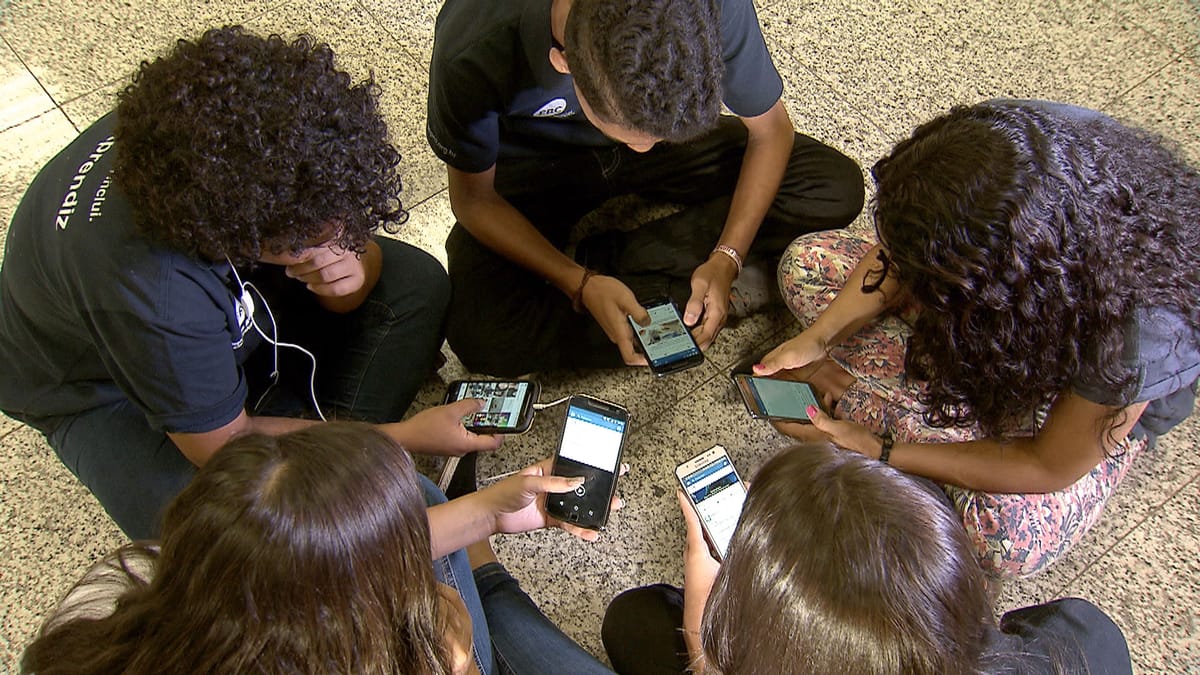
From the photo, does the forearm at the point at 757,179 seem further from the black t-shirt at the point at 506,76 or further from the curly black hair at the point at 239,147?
the curly black hair at the point at 239,147

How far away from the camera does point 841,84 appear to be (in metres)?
1.68

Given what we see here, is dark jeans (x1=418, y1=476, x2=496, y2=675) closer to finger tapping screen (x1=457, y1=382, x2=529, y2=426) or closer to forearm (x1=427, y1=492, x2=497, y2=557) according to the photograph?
forearm (x1=427, y1=492, x2=497, y2=557)

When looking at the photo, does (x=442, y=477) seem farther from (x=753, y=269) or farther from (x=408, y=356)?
(x=753, y=269)

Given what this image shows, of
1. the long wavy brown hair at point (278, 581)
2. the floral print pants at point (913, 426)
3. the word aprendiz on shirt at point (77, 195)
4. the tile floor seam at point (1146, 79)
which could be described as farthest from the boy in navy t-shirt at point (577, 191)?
the tile floor seam at point (1146, 79)

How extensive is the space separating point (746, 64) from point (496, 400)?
63 centimetres

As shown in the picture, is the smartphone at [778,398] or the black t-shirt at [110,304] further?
the smartphone at [778,398]

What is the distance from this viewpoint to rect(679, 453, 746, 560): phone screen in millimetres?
1178

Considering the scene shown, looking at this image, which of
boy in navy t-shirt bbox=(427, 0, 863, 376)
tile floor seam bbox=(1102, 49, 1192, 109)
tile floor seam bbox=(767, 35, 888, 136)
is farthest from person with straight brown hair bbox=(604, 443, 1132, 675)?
tile floor seam bbox=(1102, 49, 1192, 109)

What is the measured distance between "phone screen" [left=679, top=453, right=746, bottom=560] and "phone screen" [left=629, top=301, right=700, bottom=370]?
0.17 m

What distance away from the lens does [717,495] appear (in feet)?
3.96

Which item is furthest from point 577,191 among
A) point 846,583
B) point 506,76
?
point 846,583

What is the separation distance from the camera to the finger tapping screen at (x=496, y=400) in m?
1.23

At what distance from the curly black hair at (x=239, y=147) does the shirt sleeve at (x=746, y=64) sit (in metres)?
0.52

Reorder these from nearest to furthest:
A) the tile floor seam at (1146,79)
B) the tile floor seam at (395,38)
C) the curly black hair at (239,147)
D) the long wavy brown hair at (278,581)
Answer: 1. the long wavy brown hair at (278,581)
2. the curly black hair at (239,147)
3. the tile floor seam at (1146,79)
4. the tile floor seam at (395,38)
